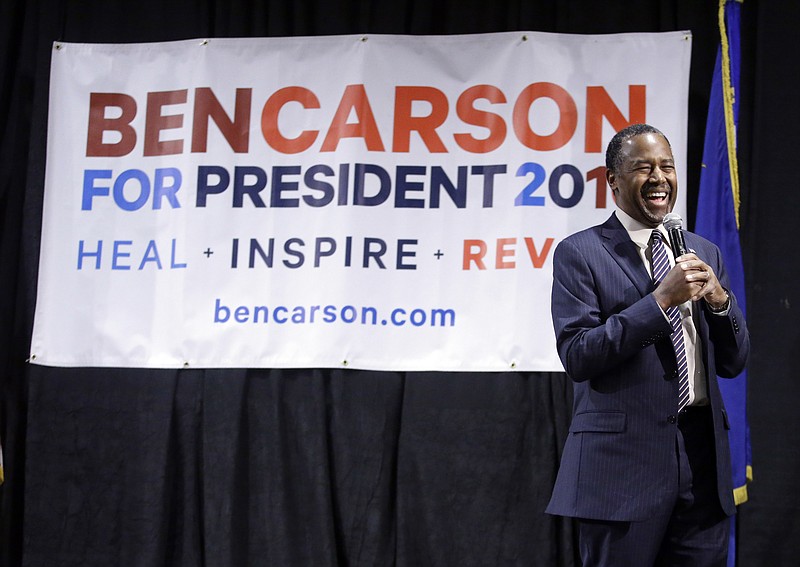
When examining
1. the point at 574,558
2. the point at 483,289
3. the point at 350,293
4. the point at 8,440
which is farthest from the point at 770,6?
the point at 8,440

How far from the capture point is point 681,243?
2.05 m

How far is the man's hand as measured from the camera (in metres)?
1.93

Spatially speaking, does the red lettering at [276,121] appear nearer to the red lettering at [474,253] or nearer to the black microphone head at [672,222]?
the red lettering at [474,253]

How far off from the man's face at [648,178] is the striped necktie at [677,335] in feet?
0.36

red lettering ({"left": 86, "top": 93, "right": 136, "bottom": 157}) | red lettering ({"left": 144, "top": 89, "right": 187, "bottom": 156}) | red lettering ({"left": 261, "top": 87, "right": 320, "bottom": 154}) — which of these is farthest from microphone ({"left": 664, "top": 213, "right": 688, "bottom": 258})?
red lettering ({"left": 86, "top": 93, "right": 136, "bottom": 157})

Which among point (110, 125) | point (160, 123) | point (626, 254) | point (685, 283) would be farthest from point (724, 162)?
point (110, 125)

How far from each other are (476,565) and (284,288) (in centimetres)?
118

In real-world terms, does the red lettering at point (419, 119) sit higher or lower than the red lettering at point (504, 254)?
higher

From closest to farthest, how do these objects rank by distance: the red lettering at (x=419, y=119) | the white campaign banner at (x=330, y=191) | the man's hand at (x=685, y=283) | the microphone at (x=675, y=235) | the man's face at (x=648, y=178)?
the man's hand at (x=685, y=283)
the microphone at (x=675, y=235)
the man's face at (x=648, y=178)
the white campaign banner at (x=330, y=191)
the red lettering at (x=419, y=119)

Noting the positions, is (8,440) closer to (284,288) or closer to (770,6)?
(284,288)

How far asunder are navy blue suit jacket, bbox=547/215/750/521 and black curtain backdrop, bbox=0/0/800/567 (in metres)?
1.29

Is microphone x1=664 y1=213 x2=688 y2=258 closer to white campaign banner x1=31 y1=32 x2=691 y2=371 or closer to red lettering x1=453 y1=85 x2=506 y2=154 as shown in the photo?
white campaign banner x1=31 y1=32 x2=691 y2=371

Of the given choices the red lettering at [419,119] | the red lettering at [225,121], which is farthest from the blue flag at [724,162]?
the red lettering at [225,121]

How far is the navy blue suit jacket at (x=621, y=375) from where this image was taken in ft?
6.59
